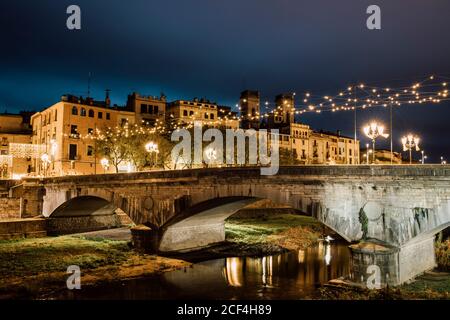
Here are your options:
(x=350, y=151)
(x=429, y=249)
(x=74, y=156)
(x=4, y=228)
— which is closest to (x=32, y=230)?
(x=4, y=228)

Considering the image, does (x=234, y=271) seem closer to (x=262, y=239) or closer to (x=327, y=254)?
(x=327, y=254)

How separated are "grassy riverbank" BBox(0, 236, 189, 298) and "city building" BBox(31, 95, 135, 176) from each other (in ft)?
105

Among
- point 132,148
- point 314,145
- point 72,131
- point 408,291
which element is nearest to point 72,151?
point 72,131

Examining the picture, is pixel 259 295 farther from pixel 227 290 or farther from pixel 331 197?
pixel 331 197

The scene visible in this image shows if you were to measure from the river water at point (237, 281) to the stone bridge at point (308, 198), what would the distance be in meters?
4.37

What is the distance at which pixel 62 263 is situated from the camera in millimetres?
25703

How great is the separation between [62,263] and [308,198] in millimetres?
16703

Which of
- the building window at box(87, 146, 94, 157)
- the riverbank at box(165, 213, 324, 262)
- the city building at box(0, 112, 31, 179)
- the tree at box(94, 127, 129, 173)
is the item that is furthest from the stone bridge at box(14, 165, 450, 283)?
the city building at box(0, 112, 31, 179)

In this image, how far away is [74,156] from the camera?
212ft

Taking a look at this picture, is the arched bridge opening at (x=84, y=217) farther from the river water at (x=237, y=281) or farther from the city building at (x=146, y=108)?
the city building at (x=146, y=108)

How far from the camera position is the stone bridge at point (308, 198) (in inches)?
651

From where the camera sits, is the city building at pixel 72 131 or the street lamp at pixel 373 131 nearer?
the street lamp at pixel 373 131

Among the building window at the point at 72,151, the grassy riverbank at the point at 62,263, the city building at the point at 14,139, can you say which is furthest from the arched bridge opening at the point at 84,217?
the city building at the point at 14,139

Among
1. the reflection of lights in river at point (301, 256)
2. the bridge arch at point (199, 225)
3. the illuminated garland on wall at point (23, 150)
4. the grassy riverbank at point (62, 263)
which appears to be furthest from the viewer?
the illuminated garland on wall at point (23, 150)
